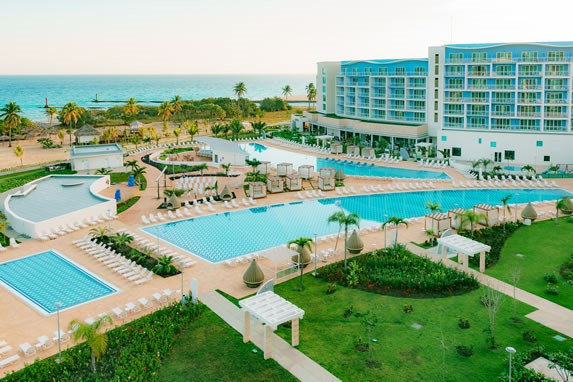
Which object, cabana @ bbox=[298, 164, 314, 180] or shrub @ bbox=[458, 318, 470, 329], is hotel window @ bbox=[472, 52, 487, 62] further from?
shrub @ bbox=[458, 318, 470, 329]

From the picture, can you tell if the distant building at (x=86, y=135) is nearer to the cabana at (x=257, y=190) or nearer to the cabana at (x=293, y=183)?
the cabana at (x=293, y=183)

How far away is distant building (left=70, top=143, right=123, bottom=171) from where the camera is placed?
50031mm

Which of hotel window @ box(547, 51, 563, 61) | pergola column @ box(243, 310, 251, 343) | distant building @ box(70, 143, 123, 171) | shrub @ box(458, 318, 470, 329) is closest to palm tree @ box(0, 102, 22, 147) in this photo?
distant building @ box(70, 143, 123, 171)

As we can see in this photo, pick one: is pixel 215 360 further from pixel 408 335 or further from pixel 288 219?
pixel 288 219

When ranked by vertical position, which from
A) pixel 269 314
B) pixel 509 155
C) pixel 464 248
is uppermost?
pixel 509 155

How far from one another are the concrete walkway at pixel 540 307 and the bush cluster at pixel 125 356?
526 inches

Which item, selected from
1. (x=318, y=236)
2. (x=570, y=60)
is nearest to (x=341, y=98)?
(x=570, y=60)

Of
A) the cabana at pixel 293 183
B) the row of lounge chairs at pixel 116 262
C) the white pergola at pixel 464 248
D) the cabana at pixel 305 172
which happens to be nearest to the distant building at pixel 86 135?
the cabana at pixel 305 172

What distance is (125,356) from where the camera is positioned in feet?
57.6

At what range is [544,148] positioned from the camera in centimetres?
5081

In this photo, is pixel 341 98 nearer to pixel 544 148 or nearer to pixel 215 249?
pixel 544 148

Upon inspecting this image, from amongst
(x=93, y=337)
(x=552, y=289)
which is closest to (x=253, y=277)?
(x=93, y=337)

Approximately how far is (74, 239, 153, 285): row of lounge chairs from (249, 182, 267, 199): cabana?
545 inches

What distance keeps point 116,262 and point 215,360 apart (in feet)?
37.2
